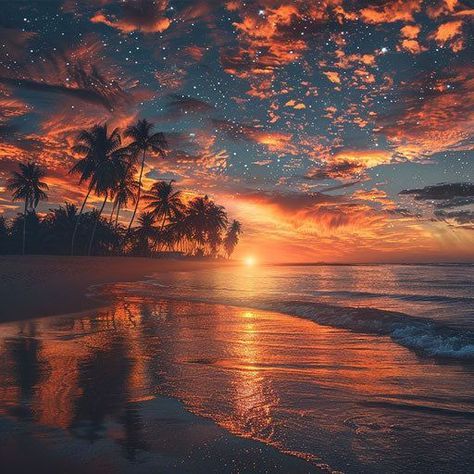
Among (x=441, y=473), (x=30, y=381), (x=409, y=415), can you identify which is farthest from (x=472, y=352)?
(x=30, y=381)

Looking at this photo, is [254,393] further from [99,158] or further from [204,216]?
[204,216]

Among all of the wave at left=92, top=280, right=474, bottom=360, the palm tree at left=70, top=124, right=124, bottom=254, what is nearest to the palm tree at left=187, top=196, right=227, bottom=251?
the palm tree at left=70, top=124, right=124, bottom=254

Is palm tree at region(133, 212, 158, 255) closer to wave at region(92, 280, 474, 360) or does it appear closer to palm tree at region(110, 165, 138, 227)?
palm tree at region(110, 165, 138, 227)

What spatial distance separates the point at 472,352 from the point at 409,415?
3651mm

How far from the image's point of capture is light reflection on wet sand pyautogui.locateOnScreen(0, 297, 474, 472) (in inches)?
121

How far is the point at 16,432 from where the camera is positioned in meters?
3.21

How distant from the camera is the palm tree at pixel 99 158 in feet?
148

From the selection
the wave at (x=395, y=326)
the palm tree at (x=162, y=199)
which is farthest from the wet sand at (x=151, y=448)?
the palm tree at (x=162, y=199)

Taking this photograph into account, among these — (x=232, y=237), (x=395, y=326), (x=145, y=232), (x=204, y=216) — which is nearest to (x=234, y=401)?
(x=395, y=326)

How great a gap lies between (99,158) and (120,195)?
9.01 metres

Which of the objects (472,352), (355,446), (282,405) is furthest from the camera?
(472,352)

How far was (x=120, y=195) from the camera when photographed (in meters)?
53.8

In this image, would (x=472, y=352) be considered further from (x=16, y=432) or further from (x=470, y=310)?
(x=470, y=310)

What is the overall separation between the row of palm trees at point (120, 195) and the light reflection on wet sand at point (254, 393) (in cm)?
3999
